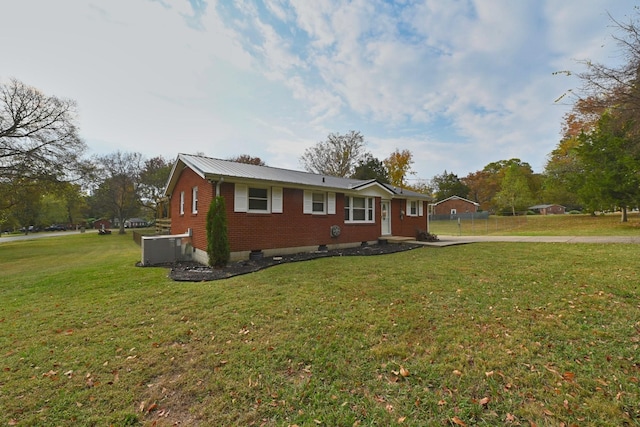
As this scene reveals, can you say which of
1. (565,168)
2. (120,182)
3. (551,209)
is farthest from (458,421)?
(551,209)

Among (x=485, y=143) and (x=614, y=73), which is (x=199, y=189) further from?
(x=485, y=143)

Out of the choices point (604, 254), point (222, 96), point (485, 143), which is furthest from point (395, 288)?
point (485, 143)

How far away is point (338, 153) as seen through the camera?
35031 mm

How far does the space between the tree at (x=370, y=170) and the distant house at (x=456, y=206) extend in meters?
17.7

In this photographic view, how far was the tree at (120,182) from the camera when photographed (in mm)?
33272

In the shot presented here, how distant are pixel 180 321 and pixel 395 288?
416cm

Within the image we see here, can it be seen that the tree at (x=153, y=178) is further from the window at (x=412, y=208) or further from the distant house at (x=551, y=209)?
the distant house at (x=551, y=209)

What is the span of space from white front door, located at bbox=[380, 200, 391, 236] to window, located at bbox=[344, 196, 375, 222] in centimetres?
137

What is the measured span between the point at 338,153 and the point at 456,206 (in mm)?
25458

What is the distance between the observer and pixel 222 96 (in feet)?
42.3

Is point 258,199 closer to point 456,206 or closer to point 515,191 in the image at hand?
point 515,191

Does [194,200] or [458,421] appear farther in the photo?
[194,200]

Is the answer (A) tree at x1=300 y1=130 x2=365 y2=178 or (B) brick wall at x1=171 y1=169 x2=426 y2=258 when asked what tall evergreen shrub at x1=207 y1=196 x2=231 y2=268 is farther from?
(A) tree at x1=300 y1=130 x2=365 y2=178

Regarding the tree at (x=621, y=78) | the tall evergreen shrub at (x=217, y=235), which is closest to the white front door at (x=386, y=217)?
the tall evergreen shrub at (x=217, y=235)
